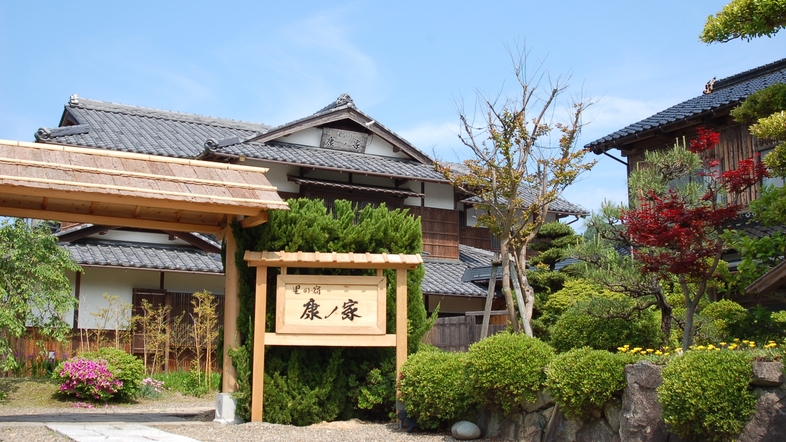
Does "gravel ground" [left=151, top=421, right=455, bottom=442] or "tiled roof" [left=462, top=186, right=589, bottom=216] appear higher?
"tiled roof" [left=462, top=186, right=589, bottom=216]

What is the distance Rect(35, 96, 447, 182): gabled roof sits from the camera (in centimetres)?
1978

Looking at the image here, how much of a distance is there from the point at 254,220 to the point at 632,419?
17.6 feet

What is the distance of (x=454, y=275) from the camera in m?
21.1

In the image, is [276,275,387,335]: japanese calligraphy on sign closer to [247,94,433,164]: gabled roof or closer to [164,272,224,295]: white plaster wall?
[164,272,224,295]: white plaster wall

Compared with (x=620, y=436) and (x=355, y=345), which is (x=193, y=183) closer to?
(x=355, y=345)

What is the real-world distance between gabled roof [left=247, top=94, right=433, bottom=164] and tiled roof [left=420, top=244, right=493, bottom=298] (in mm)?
2909

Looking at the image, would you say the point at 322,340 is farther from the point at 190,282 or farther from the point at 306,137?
the point at 306,137

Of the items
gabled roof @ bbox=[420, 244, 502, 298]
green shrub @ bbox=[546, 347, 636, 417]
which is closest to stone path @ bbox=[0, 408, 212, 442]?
green shrub @ bbox=[546, 347, 636, 417]

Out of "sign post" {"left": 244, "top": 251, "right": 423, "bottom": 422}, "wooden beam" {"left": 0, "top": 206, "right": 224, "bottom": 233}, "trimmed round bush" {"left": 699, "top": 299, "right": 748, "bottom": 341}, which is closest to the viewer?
"trimmed round bush" {"left": 699, "top": 299, "right": 748, "bottom": 341}

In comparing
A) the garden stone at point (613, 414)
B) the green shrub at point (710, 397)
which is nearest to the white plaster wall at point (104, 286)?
the garden stone at point (613, 414)

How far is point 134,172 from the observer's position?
33.4 feet

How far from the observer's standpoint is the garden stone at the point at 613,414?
8.16m

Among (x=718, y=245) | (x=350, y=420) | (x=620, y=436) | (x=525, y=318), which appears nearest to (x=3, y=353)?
(x=350, y=420)

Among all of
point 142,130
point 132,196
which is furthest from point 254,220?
point 142,130
